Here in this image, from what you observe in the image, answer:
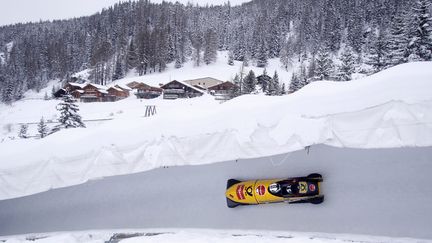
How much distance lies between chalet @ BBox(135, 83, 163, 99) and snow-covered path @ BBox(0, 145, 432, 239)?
170 ft

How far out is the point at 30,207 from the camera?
8844mm

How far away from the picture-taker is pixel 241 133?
6262mm

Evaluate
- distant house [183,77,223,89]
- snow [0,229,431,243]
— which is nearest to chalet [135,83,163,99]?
distant house [183,77,223,89]

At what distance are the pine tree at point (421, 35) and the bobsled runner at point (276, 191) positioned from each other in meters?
21.2

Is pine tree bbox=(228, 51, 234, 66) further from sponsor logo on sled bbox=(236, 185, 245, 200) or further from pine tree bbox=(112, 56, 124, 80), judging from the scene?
sponsor logo on sled bbox=(236, 185, 245, 200)

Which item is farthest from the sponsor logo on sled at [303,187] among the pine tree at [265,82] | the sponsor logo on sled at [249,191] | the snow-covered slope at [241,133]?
the pine tree at [265,82]

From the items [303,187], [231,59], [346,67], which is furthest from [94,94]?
[303,187]

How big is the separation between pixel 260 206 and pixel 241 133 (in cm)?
169

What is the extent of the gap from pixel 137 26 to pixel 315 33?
64.8 meters

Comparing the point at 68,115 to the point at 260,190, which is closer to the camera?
the point at 260,190

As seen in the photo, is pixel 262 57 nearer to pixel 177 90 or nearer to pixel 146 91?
pixel 177 90

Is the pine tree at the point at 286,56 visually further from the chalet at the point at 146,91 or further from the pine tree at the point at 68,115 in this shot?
the pine tree at the point at 68,115

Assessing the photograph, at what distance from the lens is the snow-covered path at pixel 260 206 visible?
536cm

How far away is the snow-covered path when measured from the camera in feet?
17.6
